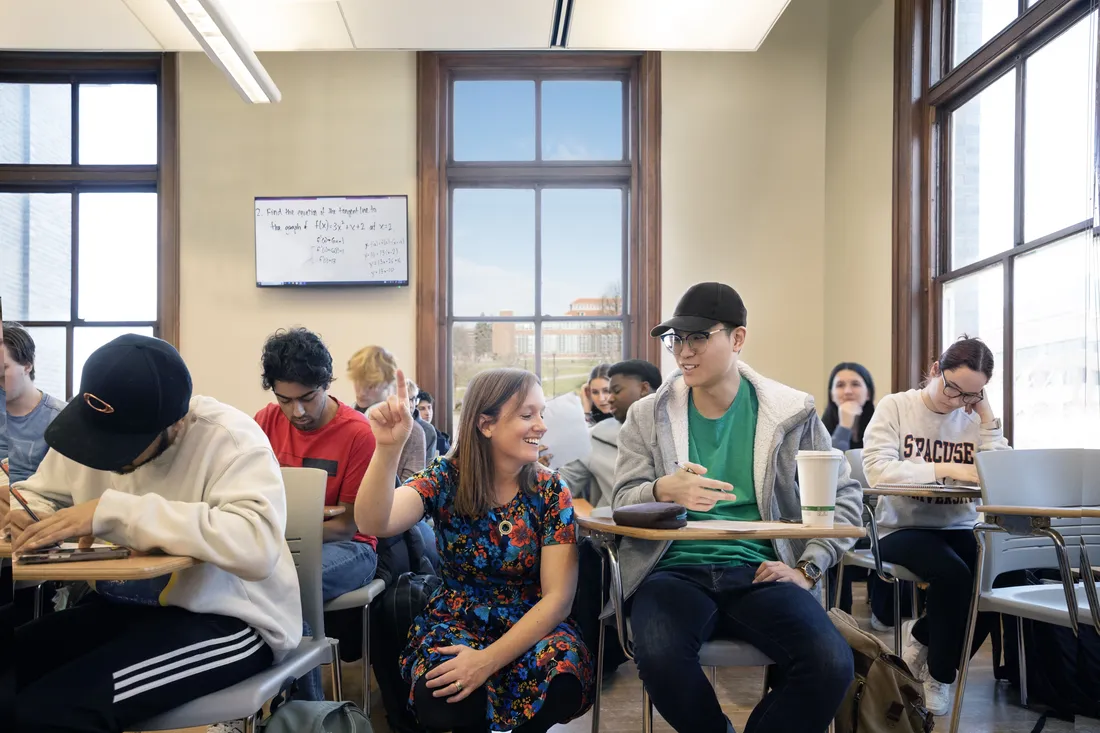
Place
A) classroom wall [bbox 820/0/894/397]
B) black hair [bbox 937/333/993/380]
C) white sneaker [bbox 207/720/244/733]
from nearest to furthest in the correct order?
white sneaker [bbox 207/720/244/733] → black hair [bbox 937/333/993/380] → classroom wall [bbox 820/0/894/397]

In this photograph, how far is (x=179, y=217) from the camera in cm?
554

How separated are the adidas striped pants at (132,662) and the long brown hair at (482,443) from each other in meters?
0.52

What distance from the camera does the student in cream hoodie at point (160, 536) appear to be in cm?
138

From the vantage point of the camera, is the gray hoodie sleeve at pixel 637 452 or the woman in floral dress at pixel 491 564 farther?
the gray hoodie sleeve at pixel 637 452

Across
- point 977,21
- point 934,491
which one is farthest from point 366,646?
point 977,21

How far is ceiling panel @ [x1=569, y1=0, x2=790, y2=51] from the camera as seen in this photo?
4273mm

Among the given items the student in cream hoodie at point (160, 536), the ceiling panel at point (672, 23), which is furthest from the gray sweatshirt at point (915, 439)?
the ceiling panel at point (672, 23)

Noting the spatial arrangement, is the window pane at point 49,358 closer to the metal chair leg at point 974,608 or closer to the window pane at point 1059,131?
the metal chair leg at point 974,608

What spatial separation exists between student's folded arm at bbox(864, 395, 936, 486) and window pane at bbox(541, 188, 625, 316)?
273 centimetres

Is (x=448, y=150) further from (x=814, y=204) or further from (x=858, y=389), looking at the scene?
(x=858, y=389)

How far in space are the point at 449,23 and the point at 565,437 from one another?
2.53 m

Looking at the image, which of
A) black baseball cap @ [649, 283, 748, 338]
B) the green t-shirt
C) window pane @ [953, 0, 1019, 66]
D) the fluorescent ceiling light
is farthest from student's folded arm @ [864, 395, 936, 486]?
the fluorescent ceiling light

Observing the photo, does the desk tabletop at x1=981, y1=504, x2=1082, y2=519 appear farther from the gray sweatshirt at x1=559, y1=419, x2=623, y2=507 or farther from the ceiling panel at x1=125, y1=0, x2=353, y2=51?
the ceiling panel at x1=125, y1=0, x2=353, y2=51

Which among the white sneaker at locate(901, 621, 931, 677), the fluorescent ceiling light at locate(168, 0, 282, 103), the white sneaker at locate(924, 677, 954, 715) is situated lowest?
the white sneaker at locate(924, 677, 954, 715)
